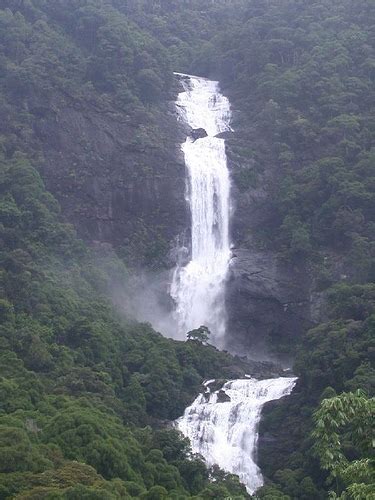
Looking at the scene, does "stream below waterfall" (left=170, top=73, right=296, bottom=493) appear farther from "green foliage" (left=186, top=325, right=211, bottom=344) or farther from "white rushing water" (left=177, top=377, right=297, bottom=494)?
"green foliage" (left=186, top=325, right=211, bottom=344)

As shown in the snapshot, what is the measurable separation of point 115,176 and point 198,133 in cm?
826

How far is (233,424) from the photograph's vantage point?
40781 millimetres

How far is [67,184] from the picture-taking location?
5625cm

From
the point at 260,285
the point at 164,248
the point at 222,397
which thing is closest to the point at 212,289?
the point at 260,285

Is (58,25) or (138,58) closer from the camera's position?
(138,58)

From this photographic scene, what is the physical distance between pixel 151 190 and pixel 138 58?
13.5 m

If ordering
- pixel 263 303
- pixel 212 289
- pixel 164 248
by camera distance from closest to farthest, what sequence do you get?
pixel 263 303, pixel 212 289, pixel 164 248

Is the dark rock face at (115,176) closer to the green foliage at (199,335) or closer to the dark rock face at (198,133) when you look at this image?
the dark rock face at (198,133)

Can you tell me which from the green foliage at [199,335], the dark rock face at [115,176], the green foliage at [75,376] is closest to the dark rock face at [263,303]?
the green foliage at [199,335]

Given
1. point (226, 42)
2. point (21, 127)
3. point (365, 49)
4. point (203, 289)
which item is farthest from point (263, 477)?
point (226, 42)

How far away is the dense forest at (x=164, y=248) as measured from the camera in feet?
105

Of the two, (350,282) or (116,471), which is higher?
(350,282)

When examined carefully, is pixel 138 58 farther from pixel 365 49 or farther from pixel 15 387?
pixel 15 387

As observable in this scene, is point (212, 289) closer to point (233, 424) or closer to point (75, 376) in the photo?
point (233, 424)
